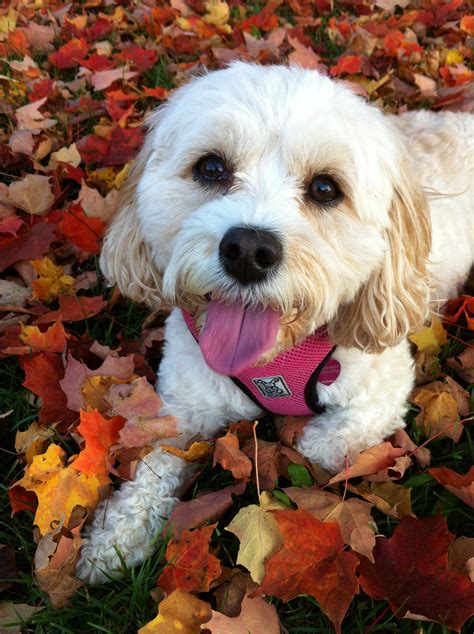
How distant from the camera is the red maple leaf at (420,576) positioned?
7.00 ft

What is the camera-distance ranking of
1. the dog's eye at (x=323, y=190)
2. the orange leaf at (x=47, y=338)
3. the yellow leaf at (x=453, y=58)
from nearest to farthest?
1. the dog's eye at (x=323, y=190)
2. the orange leaf at (x=47, y=338)
3. the yellow leaf at (x=453, y=58)

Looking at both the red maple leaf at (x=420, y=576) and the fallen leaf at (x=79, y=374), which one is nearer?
the red maple leaf at (x=420, y=576)

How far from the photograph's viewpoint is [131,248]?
2.80m

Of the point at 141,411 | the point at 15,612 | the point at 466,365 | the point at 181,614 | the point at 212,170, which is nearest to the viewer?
the point at 181,614

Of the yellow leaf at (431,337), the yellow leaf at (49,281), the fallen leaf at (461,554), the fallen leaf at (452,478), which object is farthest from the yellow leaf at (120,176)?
the fallen leaf at (461,554)

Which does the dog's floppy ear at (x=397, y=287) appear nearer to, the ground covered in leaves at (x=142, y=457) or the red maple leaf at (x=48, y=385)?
the ground covered in leaves at (x=142, y=457)

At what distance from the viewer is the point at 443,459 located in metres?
2.96

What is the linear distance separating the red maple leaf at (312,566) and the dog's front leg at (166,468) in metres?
0.58

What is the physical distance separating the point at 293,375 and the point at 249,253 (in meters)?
0.78

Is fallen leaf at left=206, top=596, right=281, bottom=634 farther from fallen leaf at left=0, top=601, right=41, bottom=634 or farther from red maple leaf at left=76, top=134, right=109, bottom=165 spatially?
red maple leaf at left=76, top=134, right=109, bottom=165

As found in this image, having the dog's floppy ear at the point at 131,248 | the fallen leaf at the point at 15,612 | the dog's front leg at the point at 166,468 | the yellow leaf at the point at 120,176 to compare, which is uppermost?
the dog's floppy ear at the point at 131,248

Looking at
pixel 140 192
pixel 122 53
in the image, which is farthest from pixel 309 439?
pixel 122 53

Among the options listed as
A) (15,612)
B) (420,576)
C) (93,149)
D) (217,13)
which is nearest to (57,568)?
(15,612)

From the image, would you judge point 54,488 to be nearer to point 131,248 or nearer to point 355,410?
point 131,248
